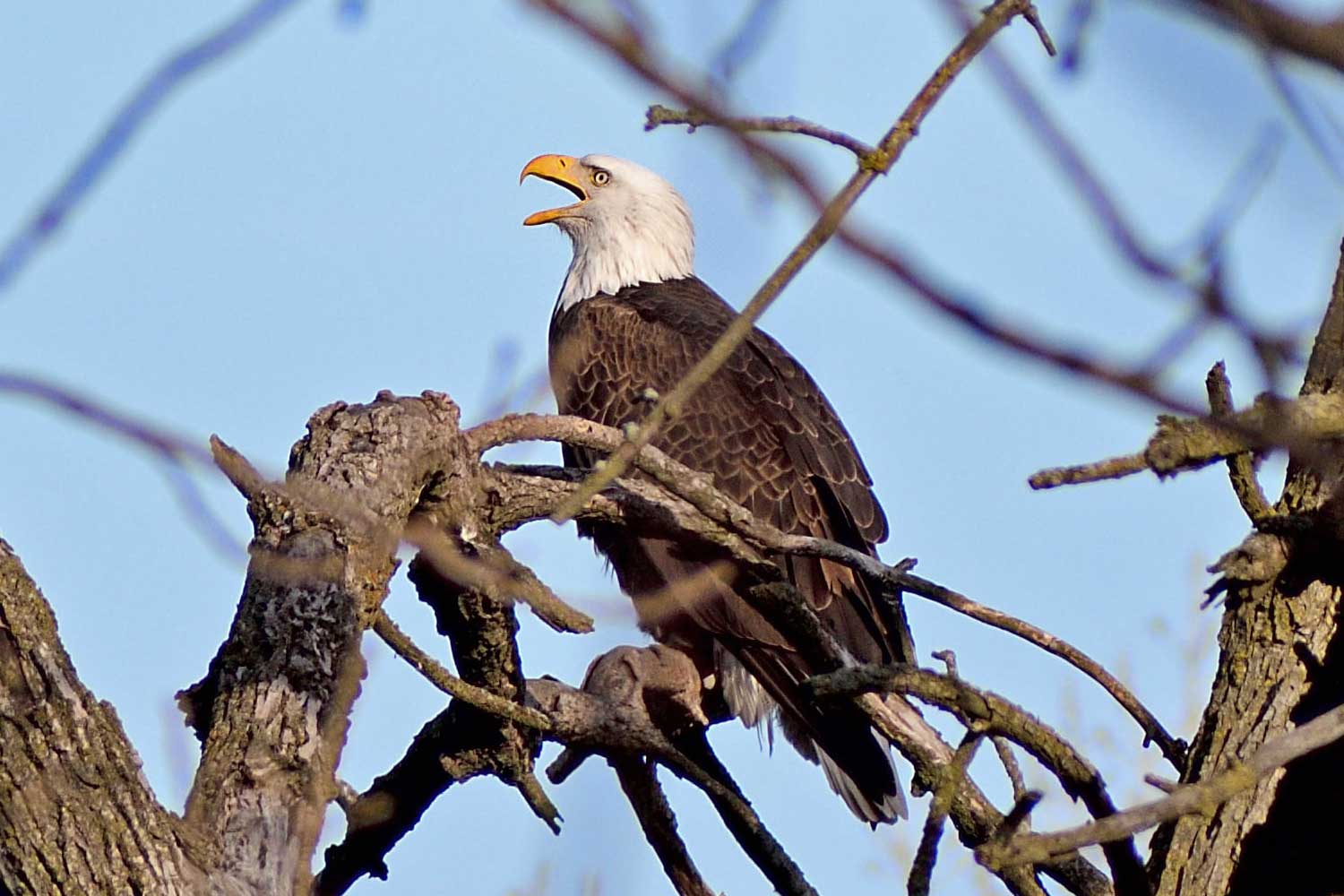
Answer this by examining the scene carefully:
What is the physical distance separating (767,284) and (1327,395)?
1.61m

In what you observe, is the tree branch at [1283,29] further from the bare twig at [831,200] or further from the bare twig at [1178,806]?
the bare twig at [1178,806]

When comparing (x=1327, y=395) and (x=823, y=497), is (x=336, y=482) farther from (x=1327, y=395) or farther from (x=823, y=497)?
(x=823, y=497)

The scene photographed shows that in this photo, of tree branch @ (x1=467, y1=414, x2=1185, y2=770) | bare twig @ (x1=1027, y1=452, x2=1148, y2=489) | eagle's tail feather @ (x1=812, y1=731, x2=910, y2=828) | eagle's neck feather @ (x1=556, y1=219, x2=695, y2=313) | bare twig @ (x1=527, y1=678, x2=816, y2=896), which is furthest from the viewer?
eagle's neck feather @ (x1=556, y1=219, x2=695, y2=313)

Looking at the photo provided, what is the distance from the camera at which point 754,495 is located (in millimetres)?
5824

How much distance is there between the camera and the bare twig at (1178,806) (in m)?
2.31

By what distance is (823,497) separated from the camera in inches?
229

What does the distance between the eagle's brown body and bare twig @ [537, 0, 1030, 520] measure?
133 inches

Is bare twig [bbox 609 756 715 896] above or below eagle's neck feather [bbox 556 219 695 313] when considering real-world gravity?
below

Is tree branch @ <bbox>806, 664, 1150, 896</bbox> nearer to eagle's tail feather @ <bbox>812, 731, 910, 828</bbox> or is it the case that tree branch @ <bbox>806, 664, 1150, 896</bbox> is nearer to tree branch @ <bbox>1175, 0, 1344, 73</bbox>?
tree branch @ <bbox>1175, 0, 1344, 73</bbox>

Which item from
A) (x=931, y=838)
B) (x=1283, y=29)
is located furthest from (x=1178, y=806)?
(x=1283, y=29)

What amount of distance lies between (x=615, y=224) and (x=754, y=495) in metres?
1.74

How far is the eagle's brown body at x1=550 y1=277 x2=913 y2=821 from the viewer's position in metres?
5.32

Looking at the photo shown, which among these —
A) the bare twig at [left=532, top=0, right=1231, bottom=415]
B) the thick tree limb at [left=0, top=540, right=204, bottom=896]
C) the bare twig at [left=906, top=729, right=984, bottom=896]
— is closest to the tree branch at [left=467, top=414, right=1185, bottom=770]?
the bare twig at [left=906, top=729, right=984, bottom=896]

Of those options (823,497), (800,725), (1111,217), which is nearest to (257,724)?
(1111,217)
